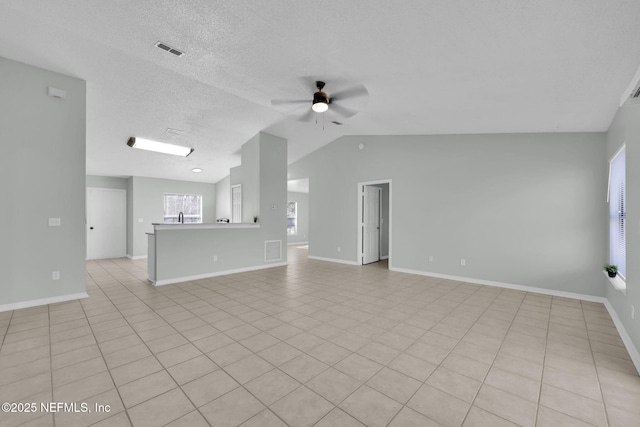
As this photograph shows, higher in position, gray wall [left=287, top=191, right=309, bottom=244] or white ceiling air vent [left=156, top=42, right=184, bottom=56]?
white ceiling air vent [left=156, top=42, right=184, bottom=56]

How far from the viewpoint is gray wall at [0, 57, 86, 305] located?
11.2 feet

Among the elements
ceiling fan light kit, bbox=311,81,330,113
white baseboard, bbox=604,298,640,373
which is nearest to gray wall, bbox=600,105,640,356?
white baseboard, bbox=604,298,640,373

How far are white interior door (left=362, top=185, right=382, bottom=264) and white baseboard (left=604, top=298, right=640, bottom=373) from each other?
13.8 ft

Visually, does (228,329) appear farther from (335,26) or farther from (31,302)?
(335,26)

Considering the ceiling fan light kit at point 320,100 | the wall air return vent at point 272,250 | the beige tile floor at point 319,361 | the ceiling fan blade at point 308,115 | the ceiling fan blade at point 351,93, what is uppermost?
the ceiling fan blade at point 351,93

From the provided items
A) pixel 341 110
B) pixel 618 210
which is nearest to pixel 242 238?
pixel 341 110

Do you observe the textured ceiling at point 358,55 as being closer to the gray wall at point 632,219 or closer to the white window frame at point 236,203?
the gray wall at point 632,219

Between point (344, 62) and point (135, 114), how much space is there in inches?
150

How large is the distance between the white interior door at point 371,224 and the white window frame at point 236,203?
3146 mm

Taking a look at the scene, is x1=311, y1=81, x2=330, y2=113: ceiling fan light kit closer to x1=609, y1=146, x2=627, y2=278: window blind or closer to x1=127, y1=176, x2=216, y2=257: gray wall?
x1=609, y1=146, x2=627, y2=278: window blind

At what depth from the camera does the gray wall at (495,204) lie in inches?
163

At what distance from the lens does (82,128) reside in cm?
393

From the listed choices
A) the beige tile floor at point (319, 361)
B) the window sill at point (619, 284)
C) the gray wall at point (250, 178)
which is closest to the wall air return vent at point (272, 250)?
the gray wall at point (250, 178)

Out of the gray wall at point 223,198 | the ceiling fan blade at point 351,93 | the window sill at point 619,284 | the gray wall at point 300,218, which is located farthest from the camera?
the gray wall at point 300,218
